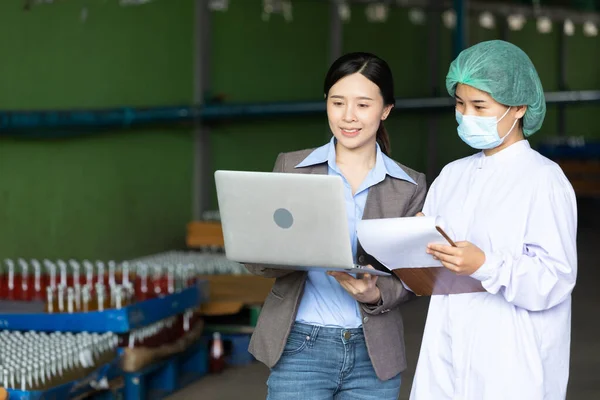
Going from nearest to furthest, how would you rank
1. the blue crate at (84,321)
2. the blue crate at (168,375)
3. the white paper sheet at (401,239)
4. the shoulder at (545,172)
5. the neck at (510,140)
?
the white paper sheet at (401,239)
the shoulder at (545,172)
the neck at (510,140)
the blue crate at (84,321)
the blue crate at (168,375)

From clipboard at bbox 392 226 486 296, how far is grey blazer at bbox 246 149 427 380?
9 cm

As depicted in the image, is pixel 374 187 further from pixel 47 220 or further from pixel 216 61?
pixel 216 61

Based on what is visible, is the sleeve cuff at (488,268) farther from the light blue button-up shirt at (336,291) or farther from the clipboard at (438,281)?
the light blue button-up shirt at (336,291)

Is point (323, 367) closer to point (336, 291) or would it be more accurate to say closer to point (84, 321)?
point (336, 291)

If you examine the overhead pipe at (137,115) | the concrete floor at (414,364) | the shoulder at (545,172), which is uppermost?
the overhead pipe at (137,115)

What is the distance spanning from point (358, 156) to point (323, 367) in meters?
0.55

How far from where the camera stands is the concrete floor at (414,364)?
4.97 metres

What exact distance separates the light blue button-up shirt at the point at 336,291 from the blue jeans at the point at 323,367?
0.03 m

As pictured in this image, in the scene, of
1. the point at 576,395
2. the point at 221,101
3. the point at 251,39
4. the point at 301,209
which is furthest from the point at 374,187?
the point at 251,39

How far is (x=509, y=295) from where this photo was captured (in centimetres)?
221

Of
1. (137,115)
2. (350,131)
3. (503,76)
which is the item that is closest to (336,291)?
(350,131)

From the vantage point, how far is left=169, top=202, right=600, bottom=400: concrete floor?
497 centimetres

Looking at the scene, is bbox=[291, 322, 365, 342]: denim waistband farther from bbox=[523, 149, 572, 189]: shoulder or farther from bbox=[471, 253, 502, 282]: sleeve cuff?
bbox=[523, 149, 572, 189]: shoulder

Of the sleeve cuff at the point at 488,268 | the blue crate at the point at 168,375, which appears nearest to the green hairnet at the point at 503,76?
the sleeve cuff at the point at 488,268
